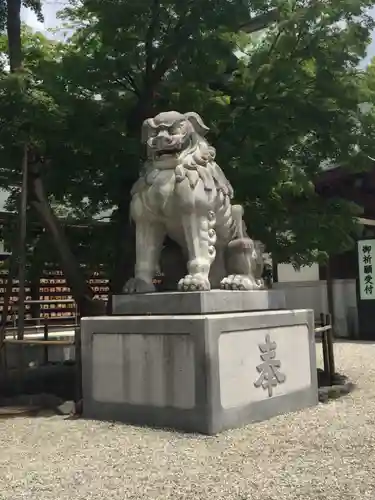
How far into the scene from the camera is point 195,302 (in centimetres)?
494

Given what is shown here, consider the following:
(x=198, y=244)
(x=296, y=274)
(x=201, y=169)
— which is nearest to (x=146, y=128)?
(x=201, y=169)

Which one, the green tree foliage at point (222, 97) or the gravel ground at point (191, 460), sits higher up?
the green tree foliage at point (222, 97)

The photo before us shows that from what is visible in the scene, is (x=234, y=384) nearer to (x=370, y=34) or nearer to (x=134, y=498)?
(x=134, y=498)

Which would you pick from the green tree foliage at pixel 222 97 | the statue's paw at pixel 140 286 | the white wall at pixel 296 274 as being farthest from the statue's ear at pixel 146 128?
the white wall at pixel 296 274

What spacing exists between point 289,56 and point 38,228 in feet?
12.5

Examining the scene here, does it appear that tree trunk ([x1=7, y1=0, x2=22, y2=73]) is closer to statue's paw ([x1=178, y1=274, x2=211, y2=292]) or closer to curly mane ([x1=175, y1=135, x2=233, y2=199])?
curly mane ([x1=175, y1=135, x2=233, y2=199])

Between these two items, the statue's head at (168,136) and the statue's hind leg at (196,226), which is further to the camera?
the statue's head at (168,136)

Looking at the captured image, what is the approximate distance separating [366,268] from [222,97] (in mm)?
8841

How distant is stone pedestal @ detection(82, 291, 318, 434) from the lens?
4.74m

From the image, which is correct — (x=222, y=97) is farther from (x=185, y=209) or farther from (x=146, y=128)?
(x=185, y=209)

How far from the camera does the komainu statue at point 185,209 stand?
5.22 metres

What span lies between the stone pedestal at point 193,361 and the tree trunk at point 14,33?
324 centimetres

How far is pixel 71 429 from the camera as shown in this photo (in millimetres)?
4949

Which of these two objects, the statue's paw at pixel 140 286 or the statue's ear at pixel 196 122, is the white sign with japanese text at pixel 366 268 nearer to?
the statue's ear at pixel 196 122
